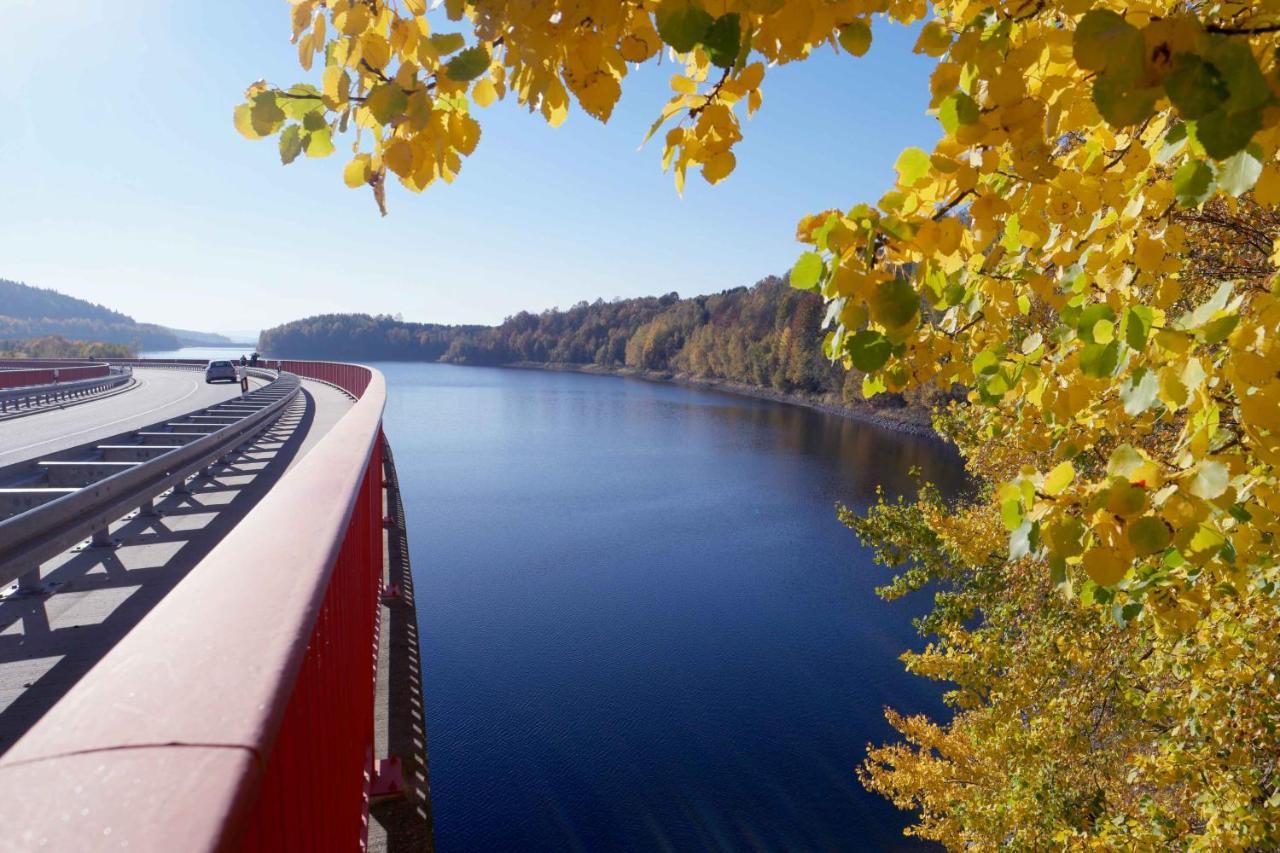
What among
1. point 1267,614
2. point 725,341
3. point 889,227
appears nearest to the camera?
point 889,227

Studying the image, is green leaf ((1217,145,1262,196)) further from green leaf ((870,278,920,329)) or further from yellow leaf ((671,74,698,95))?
yellow leaf ((671,74,698,95))

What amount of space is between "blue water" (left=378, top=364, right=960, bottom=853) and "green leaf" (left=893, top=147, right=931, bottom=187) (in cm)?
1384

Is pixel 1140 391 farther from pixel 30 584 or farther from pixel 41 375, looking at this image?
pixel 41 375

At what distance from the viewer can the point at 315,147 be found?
4.52ft

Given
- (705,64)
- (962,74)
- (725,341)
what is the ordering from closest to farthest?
(962,74) → (705,64) → (725,341)

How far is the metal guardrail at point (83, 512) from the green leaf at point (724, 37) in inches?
172

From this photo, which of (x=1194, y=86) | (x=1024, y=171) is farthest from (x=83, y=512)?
(x=1194, y=86)

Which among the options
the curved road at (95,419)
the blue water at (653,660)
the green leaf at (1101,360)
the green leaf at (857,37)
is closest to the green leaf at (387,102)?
the green leaf at (857,37)

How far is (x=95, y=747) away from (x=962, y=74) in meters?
1.78

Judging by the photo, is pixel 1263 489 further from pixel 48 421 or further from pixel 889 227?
pixel 48 421

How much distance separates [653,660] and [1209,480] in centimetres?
1722

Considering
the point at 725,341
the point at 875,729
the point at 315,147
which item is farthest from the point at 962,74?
the point at 725,341

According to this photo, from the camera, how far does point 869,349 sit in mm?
1358

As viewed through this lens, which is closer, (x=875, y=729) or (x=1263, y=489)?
(x=1263, y=489)
